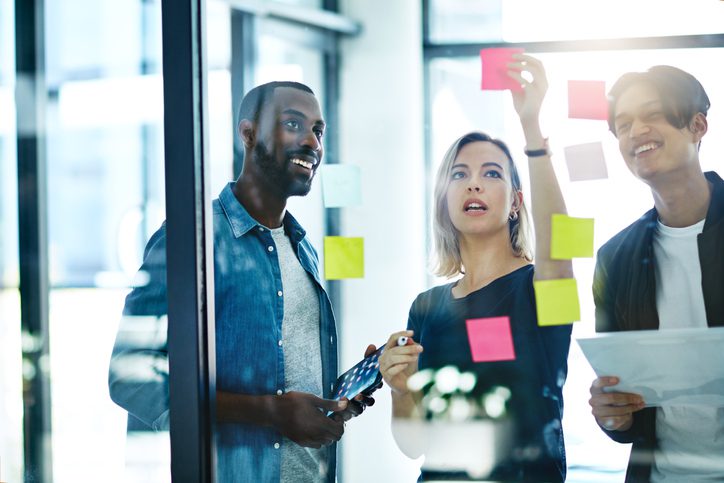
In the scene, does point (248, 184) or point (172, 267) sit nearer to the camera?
point (172, 267)

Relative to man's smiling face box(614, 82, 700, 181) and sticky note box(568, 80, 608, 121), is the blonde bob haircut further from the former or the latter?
man's smiling face box(614, 82, 700, 181)

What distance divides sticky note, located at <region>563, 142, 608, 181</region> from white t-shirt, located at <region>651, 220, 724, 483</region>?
187mm

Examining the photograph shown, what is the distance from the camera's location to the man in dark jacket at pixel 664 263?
1.76 m

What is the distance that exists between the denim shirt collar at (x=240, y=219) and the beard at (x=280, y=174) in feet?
0.21

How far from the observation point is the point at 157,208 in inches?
90.8

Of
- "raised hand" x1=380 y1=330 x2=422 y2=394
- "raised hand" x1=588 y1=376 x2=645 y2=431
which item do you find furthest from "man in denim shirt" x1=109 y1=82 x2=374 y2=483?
"raised hand" x1=588 y1=376 x2=645 y2=431

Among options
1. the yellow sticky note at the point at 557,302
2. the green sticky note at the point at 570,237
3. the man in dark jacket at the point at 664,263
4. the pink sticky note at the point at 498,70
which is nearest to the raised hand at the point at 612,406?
the man in dark jacket at the point at 664,263

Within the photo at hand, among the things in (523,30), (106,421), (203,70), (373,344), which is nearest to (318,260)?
(373,344)

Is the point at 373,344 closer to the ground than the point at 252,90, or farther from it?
closer to the ground

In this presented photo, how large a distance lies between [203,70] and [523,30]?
760 millimetres

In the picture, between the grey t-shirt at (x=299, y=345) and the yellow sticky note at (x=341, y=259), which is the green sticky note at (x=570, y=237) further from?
the grey t-shirt at (x=299, y=345)

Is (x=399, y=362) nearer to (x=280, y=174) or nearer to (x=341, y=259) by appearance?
(x=341, y=259)

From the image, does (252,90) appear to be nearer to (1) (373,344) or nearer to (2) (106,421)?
(1) (373,344)

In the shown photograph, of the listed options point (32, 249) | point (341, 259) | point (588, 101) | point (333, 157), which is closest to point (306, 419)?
point (341, 259)
